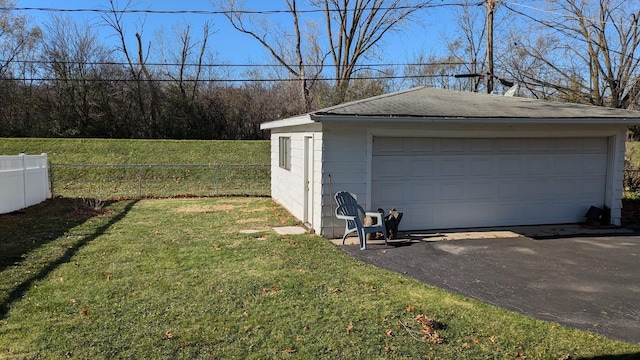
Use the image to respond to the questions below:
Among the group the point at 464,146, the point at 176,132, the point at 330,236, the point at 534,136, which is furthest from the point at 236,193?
the point at 176,132

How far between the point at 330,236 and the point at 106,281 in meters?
4.02

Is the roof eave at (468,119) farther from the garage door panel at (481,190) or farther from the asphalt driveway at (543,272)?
the asphalt driveway at (543,272)

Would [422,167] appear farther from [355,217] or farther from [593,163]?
[593,163]

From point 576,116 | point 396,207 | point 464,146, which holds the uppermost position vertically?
point 576,116

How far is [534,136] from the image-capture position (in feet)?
29.8

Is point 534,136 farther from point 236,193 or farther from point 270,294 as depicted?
point 236,193

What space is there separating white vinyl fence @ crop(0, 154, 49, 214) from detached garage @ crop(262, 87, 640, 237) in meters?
6.79

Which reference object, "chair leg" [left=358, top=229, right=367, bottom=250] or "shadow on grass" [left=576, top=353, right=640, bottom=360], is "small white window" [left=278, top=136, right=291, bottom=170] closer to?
"chair leg" [left=358, top=229, right=367, bottom=250]

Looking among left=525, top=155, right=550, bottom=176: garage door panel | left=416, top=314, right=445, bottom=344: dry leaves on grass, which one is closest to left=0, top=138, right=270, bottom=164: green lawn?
left=525, top=155, right=550, bottom=176: garage door panel


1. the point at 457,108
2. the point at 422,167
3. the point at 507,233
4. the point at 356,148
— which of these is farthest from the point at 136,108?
the point at 507,233

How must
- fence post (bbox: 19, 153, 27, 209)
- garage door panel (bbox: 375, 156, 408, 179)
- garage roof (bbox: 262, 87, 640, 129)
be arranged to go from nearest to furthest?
garage roof (bbox: 262, 87, 640, 129), garage door panel (bbox: 375, 156, 408, 179), fence post (bbox: 19, 153, 27, 209)

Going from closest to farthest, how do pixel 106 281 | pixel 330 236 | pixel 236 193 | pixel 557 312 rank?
pixel 557 312
pixel 106 281
pixel 330 236
pixel 236 193

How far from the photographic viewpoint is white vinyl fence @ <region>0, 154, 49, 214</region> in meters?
10.0

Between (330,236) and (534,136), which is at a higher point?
(534,136)
